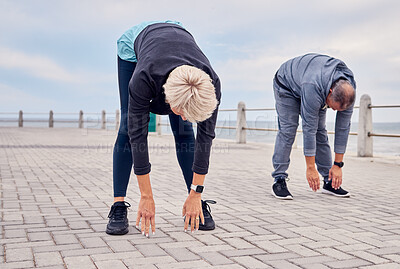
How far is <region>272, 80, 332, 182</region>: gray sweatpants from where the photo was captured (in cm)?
461

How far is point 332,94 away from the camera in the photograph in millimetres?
3906

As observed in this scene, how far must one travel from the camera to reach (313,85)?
3.98 meters

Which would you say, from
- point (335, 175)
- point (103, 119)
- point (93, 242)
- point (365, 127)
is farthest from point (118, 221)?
point (103, 119)

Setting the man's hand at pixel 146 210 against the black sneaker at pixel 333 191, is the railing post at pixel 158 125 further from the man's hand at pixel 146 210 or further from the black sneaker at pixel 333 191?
the man's hand at pixel 146 210

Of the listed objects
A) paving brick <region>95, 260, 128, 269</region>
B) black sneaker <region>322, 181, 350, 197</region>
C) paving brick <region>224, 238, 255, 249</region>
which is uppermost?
black sneaker <region>322, 181, 350, 197</region>

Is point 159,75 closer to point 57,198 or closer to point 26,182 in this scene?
point 57,198

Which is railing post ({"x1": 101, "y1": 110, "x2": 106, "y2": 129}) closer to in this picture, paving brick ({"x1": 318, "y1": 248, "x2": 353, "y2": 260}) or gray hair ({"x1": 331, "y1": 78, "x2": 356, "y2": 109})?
gray hair ({"x1": 331, "y1": 78, "x2": 356, "y2": 109})

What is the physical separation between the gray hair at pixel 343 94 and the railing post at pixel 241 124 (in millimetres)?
11343

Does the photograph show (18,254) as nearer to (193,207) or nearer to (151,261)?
(151,261)

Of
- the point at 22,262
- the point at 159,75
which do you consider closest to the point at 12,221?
the point at 22,262

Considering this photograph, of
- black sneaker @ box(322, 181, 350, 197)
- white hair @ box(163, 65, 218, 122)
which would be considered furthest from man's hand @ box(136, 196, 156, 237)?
black sneaker @ box(322, 181, 350, 197)

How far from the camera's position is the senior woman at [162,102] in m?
2.37

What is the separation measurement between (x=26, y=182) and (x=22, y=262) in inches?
127

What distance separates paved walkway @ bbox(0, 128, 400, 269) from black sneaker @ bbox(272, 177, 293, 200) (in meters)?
0.08
